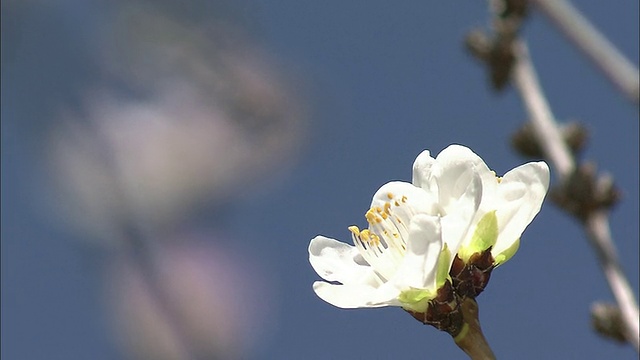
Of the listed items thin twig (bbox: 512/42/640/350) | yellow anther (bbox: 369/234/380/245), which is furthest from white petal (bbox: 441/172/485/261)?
thin twig (bbox: 512/42/640/350)

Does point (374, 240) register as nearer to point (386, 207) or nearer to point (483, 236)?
point (386, 207)

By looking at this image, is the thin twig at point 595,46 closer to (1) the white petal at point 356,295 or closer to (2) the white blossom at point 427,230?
(2) the white blossom at point 427,230

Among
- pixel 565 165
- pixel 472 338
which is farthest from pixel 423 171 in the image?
pixel 565 165

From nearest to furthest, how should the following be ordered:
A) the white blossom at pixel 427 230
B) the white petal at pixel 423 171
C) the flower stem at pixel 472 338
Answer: the flower stem at pixel 472 338 → the white blossom at pixel 427 230 → the white petal at pixel 423 171

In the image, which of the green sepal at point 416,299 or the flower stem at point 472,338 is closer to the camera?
the flower stem at point 472,338

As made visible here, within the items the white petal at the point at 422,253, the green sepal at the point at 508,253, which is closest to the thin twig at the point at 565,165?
the green sepal at the point at 508,253

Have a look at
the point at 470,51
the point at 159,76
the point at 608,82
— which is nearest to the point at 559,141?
the point at 470,51

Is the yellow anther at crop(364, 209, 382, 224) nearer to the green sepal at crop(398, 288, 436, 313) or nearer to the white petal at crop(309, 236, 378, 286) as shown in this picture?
the white petal at crop(309, 236, 378, 286)
